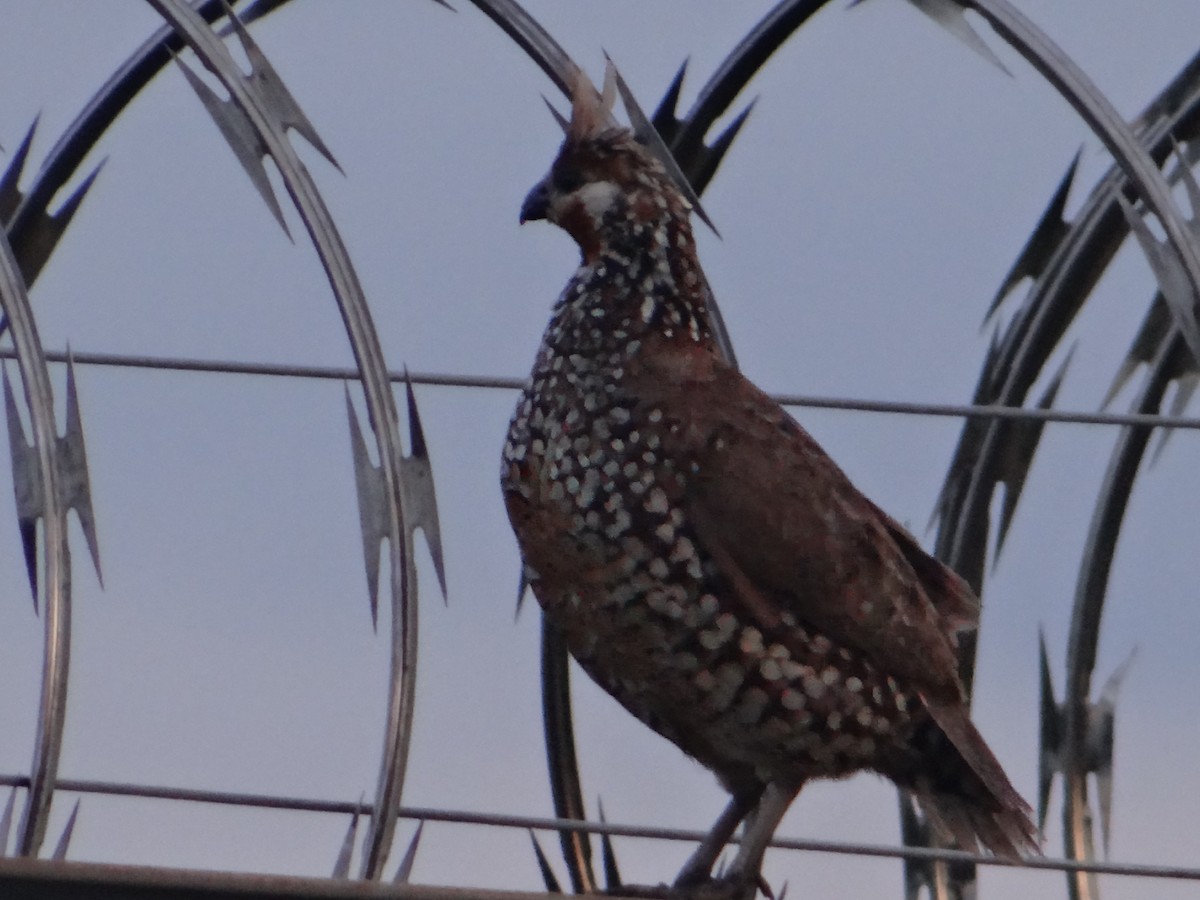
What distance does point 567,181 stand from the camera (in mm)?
4918

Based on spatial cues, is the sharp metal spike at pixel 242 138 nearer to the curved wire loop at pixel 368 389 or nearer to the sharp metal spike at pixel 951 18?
the curved wire loop at pixel 368 389

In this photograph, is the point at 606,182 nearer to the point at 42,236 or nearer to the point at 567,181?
the point at 567,181

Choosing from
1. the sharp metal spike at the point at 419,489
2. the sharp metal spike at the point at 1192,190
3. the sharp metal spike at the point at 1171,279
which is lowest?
the sharp metal spike at the point at 419,489

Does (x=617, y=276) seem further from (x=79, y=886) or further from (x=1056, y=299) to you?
(x=79, y=886)

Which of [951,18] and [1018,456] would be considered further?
[1018,456]

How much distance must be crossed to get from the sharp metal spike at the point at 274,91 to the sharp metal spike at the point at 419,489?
488mm

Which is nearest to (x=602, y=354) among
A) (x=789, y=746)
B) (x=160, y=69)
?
(x=789, y=746)

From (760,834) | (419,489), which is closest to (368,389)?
(419,489)

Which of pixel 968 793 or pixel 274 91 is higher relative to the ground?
pixel 274 91

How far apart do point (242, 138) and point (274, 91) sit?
0.36ft

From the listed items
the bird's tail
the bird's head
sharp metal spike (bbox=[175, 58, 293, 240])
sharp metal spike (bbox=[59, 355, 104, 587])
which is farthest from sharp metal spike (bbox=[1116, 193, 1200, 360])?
sharp metal spike (bbox=[59, 355, 104, 587])

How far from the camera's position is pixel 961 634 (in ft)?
18.8

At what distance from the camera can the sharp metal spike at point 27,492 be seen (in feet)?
14.1

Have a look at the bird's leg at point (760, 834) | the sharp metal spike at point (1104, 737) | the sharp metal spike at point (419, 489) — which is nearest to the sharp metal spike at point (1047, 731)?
the sharp metal spike at point (1104, 737)
